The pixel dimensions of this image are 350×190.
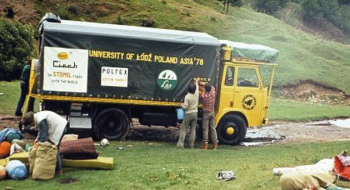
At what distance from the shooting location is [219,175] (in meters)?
11.9

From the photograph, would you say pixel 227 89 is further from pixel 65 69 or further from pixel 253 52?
pixel 65 69

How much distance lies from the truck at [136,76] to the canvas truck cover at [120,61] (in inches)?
1.3

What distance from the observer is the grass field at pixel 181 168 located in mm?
11320

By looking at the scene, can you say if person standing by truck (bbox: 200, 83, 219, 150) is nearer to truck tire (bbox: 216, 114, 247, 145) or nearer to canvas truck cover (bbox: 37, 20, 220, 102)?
truck tire (bbox: 216, 114, 247, 145)

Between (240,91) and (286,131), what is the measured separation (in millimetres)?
5350

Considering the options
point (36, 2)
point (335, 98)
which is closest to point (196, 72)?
point (335, 98)

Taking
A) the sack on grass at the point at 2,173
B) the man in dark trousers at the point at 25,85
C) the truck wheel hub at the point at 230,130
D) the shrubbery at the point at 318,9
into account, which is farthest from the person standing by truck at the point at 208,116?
the shrubbery at the point at 318,9

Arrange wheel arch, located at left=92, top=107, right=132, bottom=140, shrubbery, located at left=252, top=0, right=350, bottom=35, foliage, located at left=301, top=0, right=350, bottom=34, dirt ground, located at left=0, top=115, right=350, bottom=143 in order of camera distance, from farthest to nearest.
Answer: foliage, located at left=301, top=0, right=350, bottom=34
shrubbery, located at left=252, top=0, right=350, bottom=35
dirt ground, located at left=0, top=115, right=350, bottom=143
wheel arch, located at left=92, top=107, right=132, bottom=140

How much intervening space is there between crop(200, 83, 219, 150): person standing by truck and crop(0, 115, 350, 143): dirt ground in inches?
82.1

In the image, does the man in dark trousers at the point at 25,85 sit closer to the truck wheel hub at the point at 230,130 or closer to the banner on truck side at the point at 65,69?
the banner on truck side at the point at 65,69

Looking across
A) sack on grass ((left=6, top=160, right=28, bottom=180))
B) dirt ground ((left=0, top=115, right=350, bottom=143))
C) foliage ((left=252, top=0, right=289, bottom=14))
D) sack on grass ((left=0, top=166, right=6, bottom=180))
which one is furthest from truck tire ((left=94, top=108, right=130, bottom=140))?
foliage ((left=252, top=0, right=289, bottom=14))

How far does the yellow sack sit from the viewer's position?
12.0 metres

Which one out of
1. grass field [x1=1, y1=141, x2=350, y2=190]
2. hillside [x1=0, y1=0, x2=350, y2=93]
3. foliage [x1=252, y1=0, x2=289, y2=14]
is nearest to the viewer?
grass field [x1=1, y1=141, x2=350, y2=190]

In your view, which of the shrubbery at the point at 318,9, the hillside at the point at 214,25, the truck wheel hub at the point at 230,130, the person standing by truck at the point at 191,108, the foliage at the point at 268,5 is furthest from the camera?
the shrubbery at the point at 318,9
